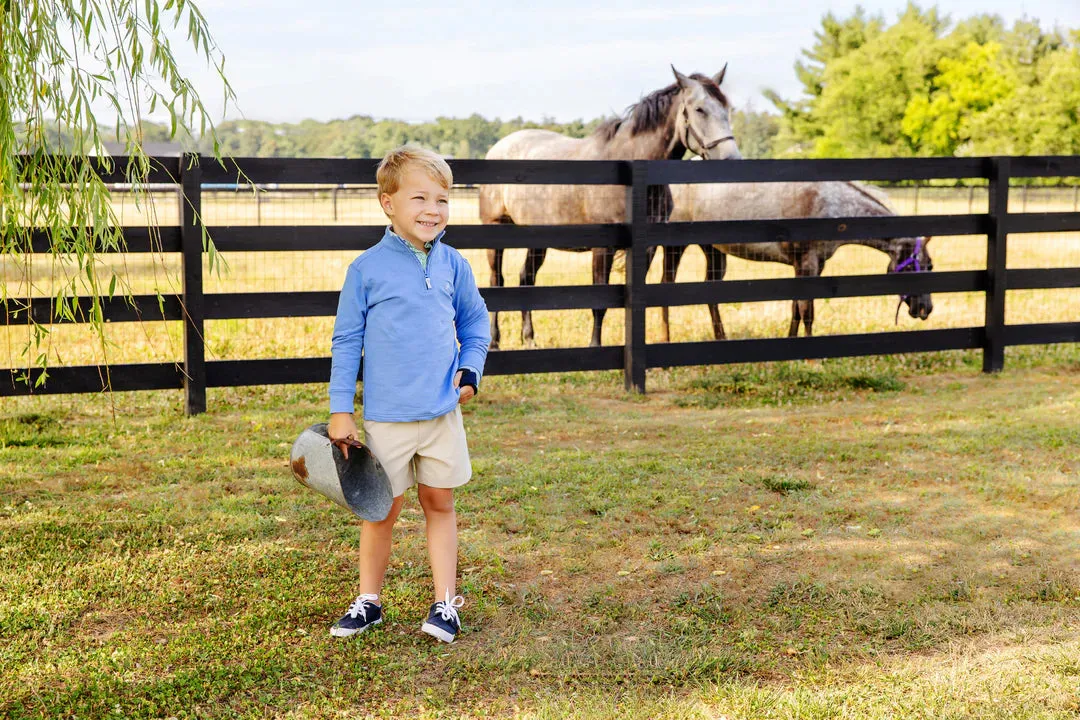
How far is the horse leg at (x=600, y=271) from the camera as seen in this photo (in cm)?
812

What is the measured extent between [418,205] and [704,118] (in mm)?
5549

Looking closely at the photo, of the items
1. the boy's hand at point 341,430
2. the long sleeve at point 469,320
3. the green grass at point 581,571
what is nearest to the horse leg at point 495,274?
the green grass at point 581,571

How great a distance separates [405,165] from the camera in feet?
9.84

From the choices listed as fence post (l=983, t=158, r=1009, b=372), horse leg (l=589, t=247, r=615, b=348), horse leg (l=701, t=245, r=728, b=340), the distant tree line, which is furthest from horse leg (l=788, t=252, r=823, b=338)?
the distant tree line

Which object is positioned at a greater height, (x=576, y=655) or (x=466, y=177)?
(x=466, y=177)

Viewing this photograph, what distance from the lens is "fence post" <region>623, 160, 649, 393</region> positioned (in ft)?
22.8

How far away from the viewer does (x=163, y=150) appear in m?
57.8

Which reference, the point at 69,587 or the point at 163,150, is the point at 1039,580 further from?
the point at 163,150

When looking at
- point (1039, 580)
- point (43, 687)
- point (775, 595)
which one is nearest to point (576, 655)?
point (775, 595)

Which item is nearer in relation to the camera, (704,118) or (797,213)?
(704,118)

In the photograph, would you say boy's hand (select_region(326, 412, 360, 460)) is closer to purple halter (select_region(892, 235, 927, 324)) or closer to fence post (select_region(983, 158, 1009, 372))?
fence post (select_region(983, 158, 1009, 372))

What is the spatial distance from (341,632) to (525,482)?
1.87m

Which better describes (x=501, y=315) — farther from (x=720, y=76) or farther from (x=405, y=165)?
(x=405, y=165)

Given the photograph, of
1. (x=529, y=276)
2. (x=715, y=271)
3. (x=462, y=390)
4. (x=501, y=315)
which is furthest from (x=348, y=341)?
(x=501, y=315)
